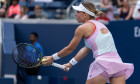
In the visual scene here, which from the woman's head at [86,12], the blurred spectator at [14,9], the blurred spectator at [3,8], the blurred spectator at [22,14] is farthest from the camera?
the blurred spectator at [3,8]

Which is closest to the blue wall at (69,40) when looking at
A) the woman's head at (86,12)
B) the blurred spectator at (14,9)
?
the blurred spectator at (14,9)

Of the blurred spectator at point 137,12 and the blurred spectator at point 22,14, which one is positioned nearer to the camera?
the blurred spectator at point 137,12

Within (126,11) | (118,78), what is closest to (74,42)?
(118,78)

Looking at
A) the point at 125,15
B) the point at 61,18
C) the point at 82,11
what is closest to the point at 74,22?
the point at 61,18

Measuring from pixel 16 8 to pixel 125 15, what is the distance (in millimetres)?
3121

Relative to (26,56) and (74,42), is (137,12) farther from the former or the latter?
(74,42)

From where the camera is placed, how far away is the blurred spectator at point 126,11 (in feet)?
37.3

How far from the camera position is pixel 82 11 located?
592 cm

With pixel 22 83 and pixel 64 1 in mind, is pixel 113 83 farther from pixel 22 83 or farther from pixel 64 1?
pixel 64 1

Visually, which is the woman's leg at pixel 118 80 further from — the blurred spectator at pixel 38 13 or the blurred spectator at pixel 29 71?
the blurred spectator at pixel 38 13

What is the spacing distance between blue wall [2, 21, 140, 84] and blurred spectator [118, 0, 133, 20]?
3.01ft

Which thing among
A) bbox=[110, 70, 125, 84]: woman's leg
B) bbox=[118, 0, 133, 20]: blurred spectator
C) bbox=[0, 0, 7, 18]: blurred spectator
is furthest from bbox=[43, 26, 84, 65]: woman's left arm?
bbox=[0, 0, 7, 18]: blurred spectator

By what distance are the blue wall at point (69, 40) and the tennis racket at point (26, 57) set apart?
4151 millimetres

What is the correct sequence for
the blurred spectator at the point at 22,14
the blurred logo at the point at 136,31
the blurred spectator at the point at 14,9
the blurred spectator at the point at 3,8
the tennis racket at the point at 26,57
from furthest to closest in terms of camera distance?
the blurred spectator at the point at 3,8, the blurred spectator at the point at 14,9, the blurred spectator at the point at 22,14, the blurred logo at the point at 136,31, the tennis racket at the point at 26,57
